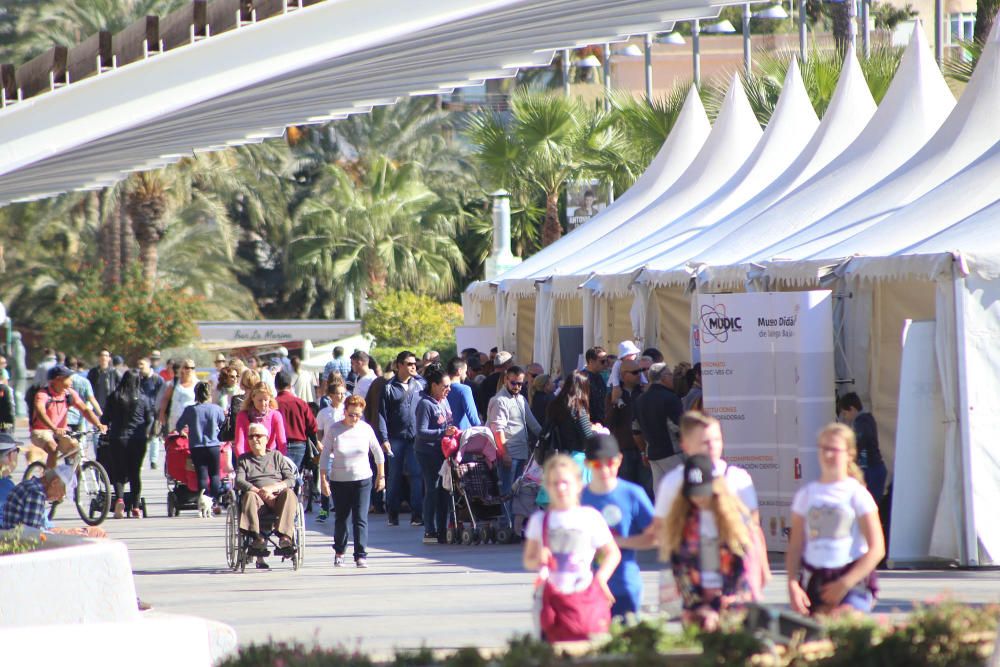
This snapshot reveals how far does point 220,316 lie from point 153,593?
3960 cm

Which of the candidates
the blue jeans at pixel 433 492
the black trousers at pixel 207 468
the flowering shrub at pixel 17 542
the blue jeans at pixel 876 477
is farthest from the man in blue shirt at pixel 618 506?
the black trousers at pixel 207 468

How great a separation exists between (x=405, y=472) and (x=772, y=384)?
17.7 ft

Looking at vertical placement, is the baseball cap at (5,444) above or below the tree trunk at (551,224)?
below

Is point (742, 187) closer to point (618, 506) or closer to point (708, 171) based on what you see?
point (708, 171)

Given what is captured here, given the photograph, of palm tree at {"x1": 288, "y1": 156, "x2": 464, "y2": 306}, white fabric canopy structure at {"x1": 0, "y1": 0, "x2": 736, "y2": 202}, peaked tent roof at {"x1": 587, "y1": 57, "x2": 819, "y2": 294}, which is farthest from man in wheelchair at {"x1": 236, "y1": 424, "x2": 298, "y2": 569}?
palm tree at {"x1": 288, "y1": 156, "x2": 464, "y2": 306}

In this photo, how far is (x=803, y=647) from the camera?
618 cm

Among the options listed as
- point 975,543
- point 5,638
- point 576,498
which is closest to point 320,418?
point 975,543

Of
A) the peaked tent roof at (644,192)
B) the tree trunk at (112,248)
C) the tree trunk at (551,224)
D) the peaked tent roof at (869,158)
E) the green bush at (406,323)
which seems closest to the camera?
the peaked tent roof at (869,158)

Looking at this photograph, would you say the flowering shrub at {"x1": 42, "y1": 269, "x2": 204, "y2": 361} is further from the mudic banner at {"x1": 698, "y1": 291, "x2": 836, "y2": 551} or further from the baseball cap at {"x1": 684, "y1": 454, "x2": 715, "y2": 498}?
the baseball cap at {"x1": 684, "y1": 454, "x2": 715, "y2": 498}

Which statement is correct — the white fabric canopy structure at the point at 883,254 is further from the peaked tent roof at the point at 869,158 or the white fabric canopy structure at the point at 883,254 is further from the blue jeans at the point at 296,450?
the blue jeans at the point at 296,450

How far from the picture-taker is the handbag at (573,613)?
6949mm

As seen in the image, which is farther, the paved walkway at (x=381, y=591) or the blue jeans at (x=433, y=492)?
the blue jeans at (x=433, y=492)

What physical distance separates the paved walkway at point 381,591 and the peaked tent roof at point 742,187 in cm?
474

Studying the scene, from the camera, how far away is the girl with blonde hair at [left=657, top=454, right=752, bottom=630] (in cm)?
679
